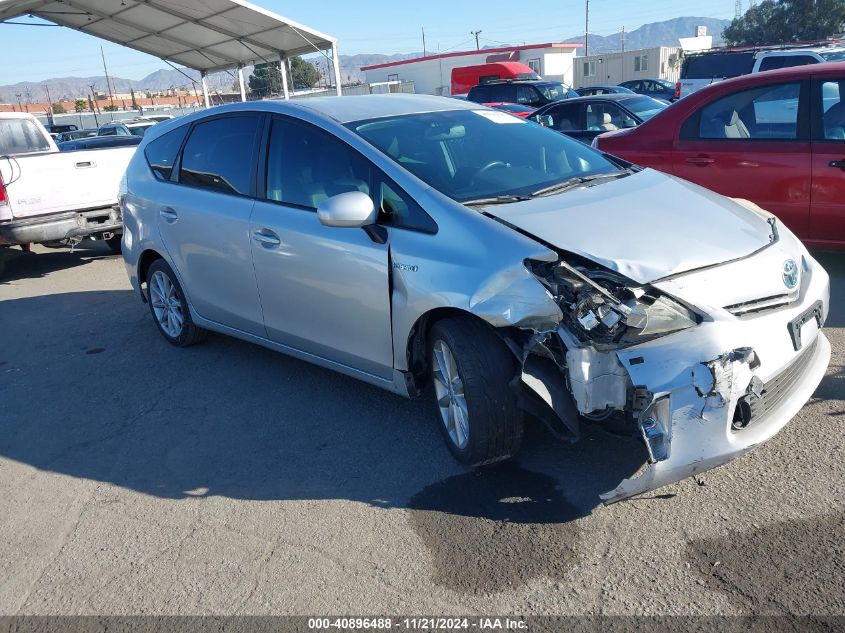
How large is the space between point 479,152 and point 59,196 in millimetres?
6189

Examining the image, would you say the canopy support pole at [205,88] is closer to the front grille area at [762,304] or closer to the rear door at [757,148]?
the rear door at [757,148]

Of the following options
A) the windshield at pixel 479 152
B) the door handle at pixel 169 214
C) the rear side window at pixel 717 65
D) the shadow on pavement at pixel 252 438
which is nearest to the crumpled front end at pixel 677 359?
the shadow on pavement at pixel 252 438

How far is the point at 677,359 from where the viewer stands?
2887 millimetres

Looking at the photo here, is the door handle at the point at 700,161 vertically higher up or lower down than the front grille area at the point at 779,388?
higher up

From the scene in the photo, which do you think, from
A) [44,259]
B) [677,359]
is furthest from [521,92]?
[677,359]

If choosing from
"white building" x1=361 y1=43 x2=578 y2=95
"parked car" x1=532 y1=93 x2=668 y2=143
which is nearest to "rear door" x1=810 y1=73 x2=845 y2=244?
"parked car" x1=532 y1=93 x2=668 y2=143

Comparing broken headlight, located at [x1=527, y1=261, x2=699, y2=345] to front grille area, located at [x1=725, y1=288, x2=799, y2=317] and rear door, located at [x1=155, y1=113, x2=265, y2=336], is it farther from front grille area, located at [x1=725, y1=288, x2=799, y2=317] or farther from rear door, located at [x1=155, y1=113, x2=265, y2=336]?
rear door, located at [x1=155, y1=113, x2=265, y2=336]

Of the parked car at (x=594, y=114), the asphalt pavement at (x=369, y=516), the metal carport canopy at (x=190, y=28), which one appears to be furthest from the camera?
the metal carport canopy at (x=190, y=28)

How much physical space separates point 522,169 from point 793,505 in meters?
2.18

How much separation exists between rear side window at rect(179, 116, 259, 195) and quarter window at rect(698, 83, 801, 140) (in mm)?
3936

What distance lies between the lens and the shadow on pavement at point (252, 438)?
3.55 metres

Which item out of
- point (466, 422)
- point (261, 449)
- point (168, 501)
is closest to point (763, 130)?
point (466, 422)

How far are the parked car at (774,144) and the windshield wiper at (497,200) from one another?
3.19 m

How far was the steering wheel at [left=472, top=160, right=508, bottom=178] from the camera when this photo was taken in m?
4.06
